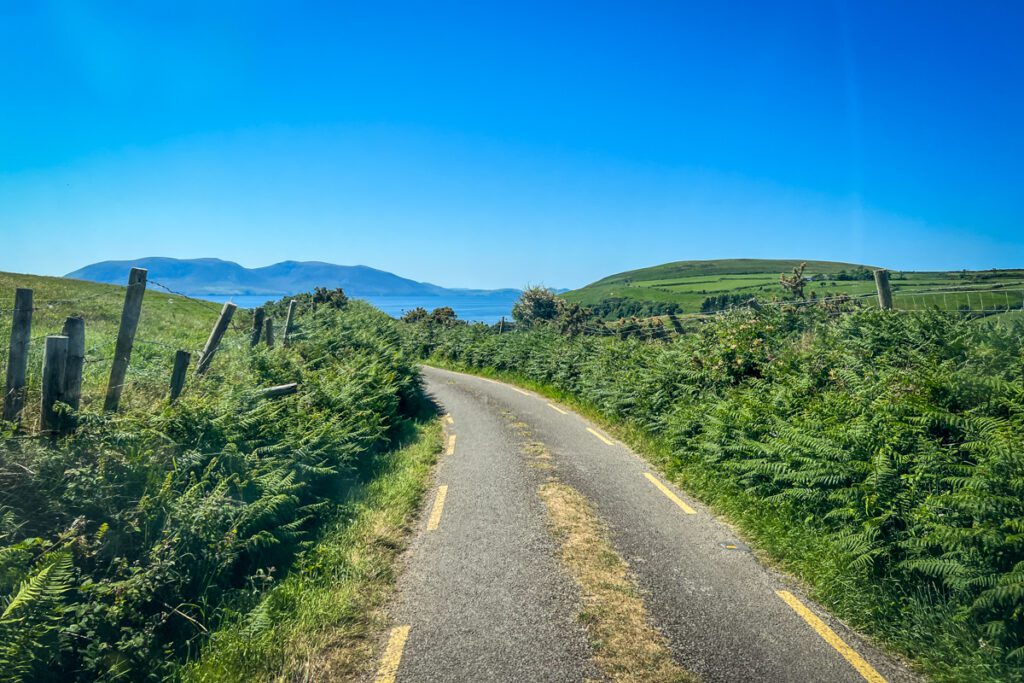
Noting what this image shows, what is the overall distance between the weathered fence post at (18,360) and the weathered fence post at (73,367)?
34 cm

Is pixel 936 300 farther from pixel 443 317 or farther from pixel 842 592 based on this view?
pixel 443 317

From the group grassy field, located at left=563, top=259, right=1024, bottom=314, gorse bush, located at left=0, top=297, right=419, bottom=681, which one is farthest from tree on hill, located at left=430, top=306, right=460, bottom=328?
gorse bush, located at left=0, top=297, right=419, bottom=681

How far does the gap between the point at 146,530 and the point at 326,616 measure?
1826mm

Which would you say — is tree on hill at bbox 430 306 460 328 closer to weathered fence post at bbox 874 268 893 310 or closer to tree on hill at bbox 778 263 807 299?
tree on hill at bbox 778 263 807 299

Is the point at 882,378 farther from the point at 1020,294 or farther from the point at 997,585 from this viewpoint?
the point at 1020,294

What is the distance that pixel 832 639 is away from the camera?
181 inches

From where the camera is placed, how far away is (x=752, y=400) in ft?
30.7

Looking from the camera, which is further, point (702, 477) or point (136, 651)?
point (702, 477)

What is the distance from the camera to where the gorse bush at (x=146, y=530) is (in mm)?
3770

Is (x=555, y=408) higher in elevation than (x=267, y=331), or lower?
lower

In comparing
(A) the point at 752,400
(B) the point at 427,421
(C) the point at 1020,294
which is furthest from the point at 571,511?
(C) the point at 1020,294

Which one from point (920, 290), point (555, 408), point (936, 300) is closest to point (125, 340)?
point (555, 408)

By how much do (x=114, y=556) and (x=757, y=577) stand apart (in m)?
6.39

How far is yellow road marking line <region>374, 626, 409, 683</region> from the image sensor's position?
13.2 ft
